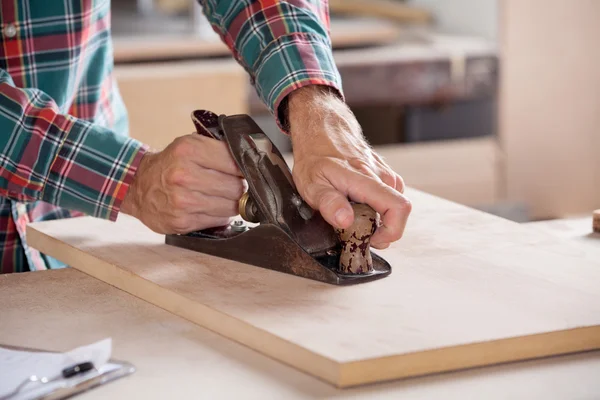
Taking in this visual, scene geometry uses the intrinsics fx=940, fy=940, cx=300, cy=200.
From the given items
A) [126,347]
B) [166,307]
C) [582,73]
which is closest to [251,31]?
[166,307]

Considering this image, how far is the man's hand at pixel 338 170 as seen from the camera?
1281mm

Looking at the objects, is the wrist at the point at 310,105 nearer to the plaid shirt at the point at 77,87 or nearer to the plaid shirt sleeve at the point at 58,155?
the plaid shirt at the point at 77,87

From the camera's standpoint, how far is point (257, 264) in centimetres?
134

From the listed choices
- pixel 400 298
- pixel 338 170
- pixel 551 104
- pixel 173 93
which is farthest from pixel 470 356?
pixel 551 104

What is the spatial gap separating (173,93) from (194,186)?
1.85 meters

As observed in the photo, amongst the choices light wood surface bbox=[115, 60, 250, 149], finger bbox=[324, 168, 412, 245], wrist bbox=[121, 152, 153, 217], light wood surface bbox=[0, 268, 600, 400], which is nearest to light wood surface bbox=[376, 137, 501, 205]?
light wood surface bbox=[115, 60, 250, 149]

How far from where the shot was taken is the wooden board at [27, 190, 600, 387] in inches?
40.6

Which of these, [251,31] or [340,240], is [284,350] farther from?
[251,31]

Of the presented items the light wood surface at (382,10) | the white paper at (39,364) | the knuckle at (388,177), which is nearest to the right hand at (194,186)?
the knuckle at (388,177)

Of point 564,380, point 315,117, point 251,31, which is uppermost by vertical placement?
point 251,31

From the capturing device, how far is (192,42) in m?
3.35

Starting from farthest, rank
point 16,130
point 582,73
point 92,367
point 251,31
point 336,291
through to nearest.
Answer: point 582,73 < point 251,31 < point 16,130 < point 336,291 < point 92,367

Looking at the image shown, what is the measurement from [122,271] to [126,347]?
0.24 meters

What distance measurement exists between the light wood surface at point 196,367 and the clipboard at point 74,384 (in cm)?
1
